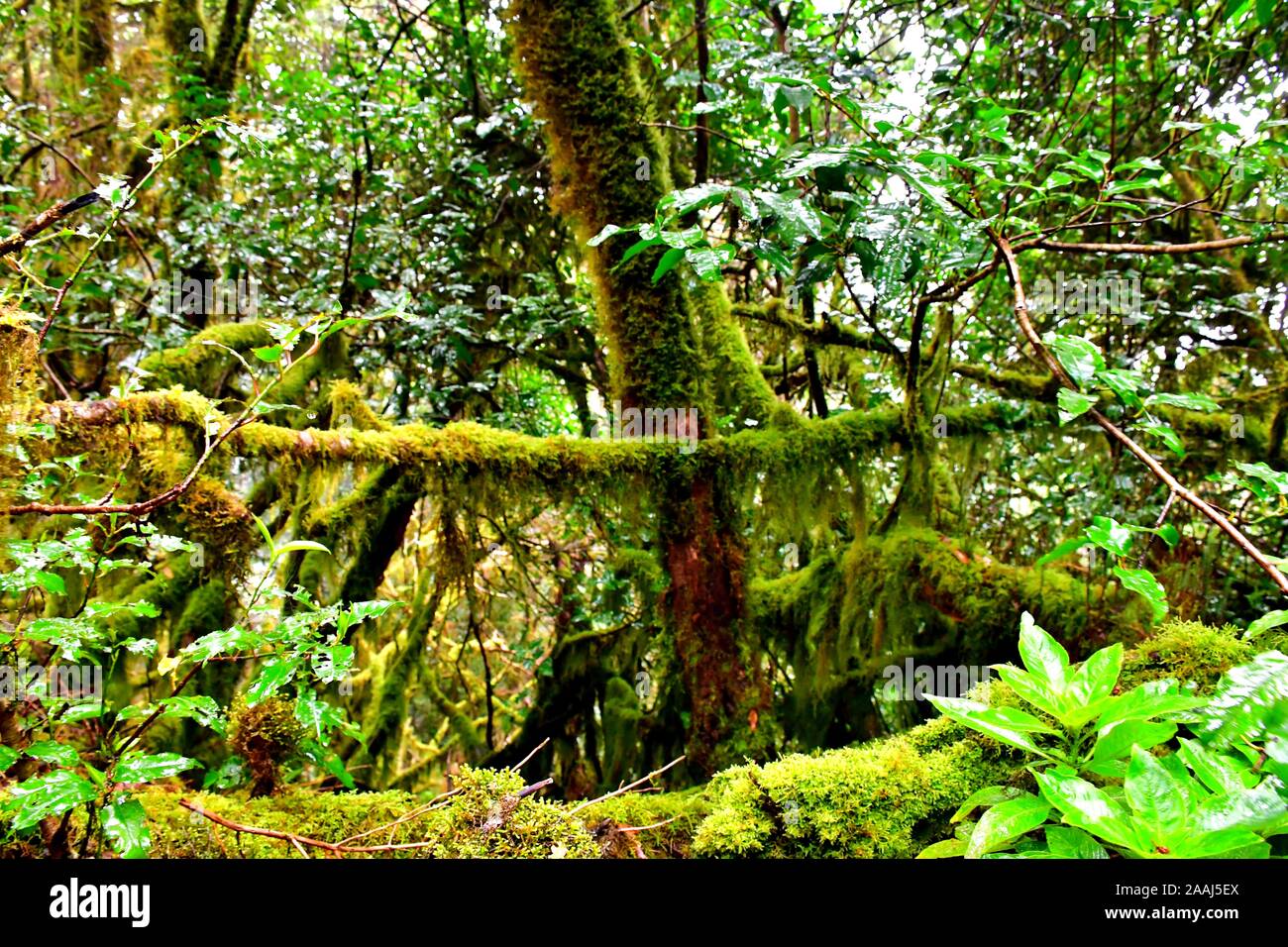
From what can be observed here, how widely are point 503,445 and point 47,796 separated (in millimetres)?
1461

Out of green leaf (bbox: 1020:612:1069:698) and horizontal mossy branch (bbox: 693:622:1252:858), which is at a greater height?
green leaf (bbox: 1020:612:1069:698)

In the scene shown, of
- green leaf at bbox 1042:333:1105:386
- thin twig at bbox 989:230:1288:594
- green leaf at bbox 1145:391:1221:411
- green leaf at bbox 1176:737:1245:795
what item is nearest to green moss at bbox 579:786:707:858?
green leaf at bbox 1176:737:1245:795

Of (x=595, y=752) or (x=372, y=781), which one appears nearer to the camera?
(x=372, y=781)

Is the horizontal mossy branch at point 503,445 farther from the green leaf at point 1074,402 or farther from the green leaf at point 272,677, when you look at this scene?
the green leaf at point 1074,402

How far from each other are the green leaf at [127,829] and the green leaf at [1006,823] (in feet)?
3.55

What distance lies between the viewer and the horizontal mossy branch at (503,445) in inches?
69.9

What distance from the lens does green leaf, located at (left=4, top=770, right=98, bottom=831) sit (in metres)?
0.87

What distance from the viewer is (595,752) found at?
171 inches

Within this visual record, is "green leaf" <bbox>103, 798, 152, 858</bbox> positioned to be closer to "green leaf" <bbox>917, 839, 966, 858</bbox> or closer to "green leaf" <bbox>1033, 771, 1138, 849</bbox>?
"green leaf" <bbox>917, 839, 966, 858</bbox>

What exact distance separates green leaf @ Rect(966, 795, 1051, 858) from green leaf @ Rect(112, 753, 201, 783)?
3.53 ft

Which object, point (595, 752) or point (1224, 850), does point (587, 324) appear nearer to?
point (595, 752)

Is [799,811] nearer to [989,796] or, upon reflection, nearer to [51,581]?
[989,796]
